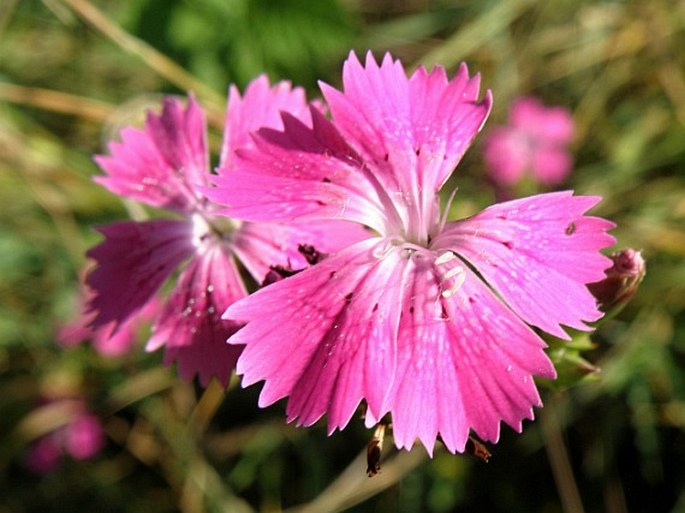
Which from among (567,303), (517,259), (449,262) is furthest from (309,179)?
(567,303)

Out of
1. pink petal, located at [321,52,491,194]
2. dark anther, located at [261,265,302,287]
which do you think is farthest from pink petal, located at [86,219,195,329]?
pink petal, located at [321,52,491,194]

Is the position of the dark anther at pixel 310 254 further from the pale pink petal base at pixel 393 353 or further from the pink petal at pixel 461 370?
the pink petal at pixel 461 370

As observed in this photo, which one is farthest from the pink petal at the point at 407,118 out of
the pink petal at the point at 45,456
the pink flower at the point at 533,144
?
the pink petal at the point at 45,456

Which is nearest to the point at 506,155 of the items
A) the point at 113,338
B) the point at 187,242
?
the point at 113,338

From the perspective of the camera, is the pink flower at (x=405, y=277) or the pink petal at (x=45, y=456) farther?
the pink petal at (x=45, y=456)

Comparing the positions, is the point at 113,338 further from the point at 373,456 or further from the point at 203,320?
the point at 373,456

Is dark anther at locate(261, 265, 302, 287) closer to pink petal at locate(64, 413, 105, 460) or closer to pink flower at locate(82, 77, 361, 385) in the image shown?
pink flower at locate(82, 77, 361, 385)
